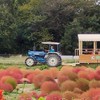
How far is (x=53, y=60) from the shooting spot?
25234mm

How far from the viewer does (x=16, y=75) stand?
12852 millimetres

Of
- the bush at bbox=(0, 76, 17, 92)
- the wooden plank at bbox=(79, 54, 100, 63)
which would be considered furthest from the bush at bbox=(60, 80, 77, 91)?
the wooden plank at bbox=(79, 54, 100, 63)

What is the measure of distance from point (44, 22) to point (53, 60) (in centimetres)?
1279

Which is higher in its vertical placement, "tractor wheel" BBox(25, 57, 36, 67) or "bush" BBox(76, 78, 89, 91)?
"tractor wheel" BBox(25, 57, 36, 67)

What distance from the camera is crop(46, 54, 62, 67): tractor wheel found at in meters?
24.9

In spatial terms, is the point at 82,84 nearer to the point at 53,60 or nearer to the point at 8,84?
the point at 8,84

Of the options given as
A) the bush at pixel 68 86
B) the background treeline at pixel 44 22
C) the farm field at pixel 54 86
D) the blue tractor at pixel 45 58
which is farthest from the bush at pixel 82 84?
the background treeline at pixel 44 22

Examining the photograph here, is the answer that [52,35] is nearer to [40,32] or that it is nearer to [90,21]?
Answer: [40,32]

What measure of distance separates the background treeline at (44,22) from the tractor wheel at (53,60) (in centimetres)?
980

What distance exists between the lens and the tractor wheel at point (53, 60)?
81.7 feet

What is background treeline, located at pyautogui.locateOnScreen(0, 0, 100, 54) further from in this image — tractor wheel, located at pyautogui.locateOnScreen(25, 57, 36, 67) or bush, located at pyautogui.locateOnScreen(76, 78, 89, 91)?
bush, located at pyautogui.locateOnScreen(76, 78, 89, 91)

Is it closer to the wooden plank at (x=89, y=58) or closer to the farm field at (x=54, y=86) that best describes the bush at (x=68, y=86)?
the farm field at (x=54, y=86)

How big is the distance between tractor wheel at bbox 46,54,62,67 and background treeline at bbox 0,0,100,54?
980cm

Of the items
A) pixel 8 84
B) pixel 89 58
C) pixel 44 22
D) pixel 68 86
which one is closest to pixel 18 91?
pixel 8 84
